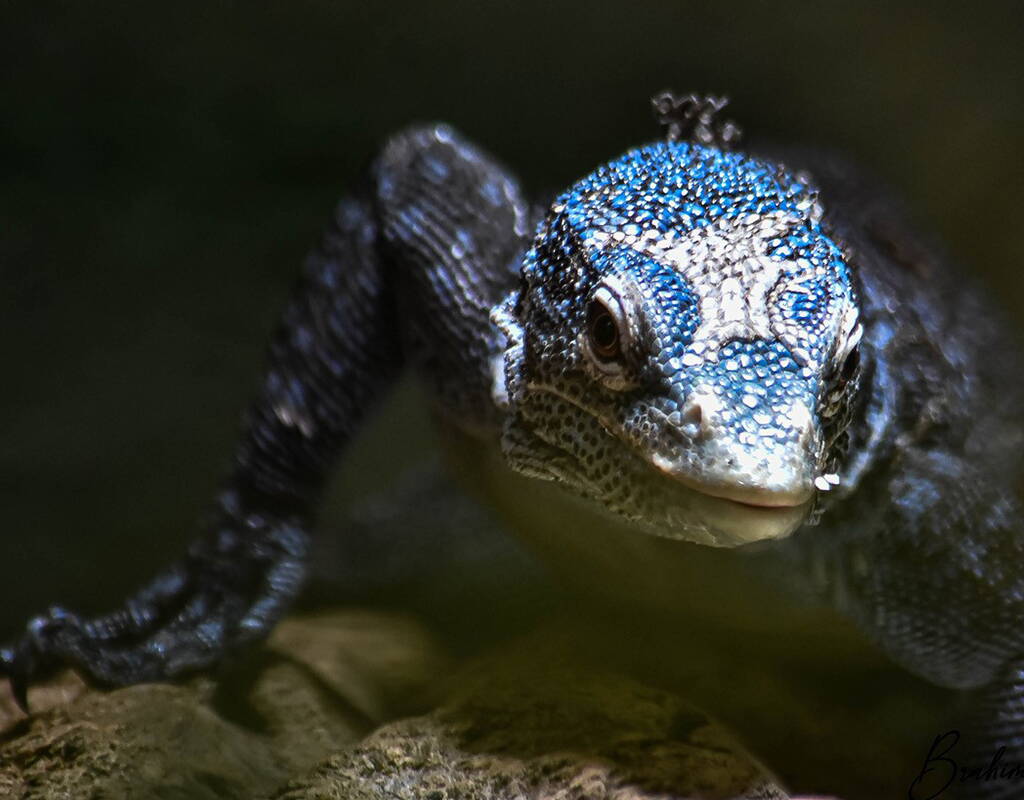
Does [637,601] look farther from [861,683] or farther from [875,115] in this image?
[875,115]

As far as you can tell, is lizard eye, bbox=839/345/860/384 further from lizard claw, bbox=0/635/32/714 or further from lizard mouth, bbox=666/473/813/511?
lizard claw, bbox=0/635/32/714

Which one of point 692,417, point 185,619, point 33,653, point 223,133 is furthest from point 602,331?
point 223,133

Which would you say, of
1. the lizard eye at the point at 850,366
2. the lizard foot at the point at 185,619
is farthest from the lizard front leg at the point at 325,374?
the lizard eye at the point at 850,366

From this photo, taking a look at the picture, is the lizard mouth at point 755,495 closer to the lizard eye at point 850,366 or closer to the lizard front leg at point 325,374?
the lizard eye at point 850,366

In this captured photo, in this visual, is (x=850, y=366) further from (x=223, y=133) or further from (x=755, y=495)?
(x=223, y=133)

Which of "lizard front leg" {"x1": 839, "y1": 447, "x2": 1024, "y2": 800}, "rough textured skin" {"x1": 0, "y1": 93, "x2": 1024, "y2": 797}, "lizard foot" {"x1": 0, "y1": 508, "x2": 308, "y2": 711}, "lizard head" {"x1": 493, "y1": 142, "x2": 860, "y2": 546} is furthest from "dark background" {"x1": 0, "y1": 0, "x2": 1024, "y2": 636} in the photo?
"lizard front leg" {"x1": 839, "y1": 447, "x2": 1024, "y2": 800}

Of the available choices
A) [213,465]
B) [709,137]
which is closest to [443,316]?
[709,137]
